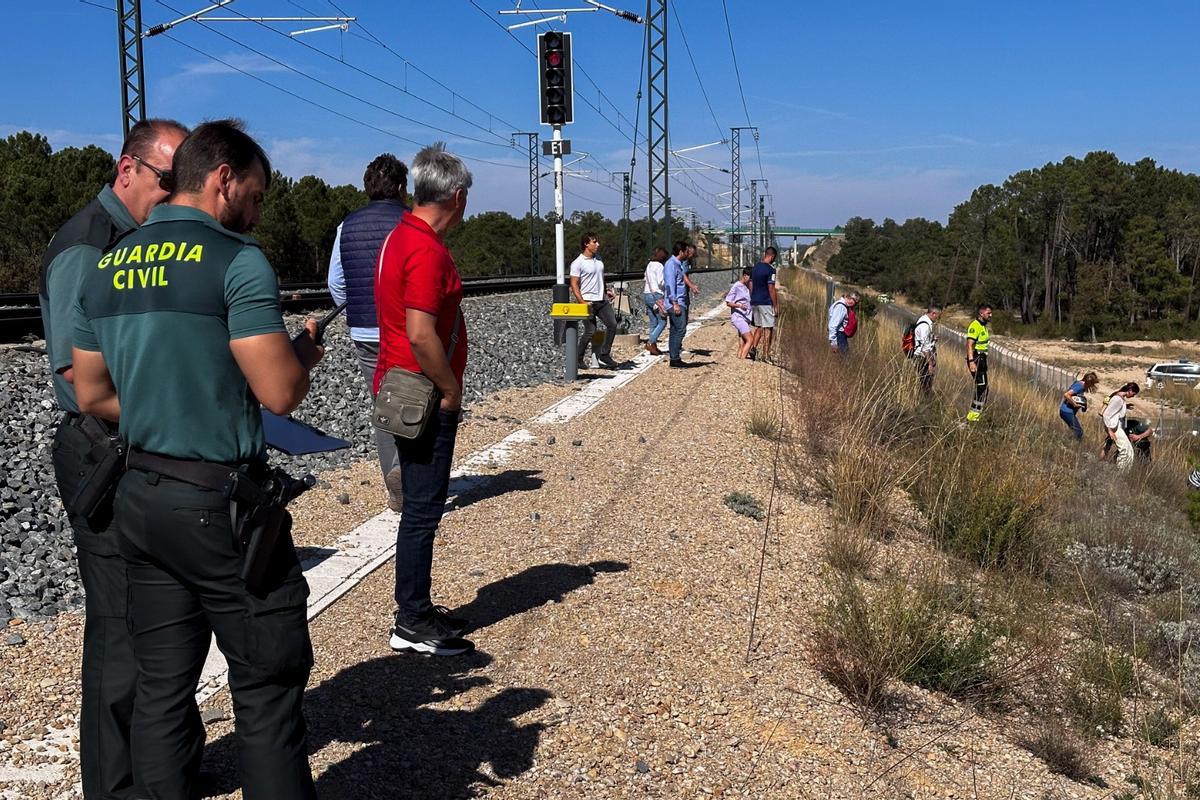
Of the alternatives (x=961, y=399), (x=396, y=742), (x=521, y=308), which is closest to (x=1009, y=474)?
(x=396, y=742)

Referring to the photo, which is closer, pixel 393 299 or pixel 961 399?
pixel 393 299

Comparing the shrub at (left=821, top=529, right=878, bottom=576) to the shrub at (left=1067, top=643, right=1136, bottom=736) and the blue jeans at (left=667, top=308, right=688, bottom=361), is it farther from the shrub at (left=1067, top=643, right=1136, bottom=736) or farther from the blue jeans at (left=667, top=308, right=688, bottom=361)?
the blue jeans at (left=667, top=308, right=688, bottom=361)

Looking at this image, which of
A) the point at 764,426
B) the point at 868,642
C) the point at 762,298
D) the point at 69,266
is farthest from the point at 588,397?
the point at 69,266

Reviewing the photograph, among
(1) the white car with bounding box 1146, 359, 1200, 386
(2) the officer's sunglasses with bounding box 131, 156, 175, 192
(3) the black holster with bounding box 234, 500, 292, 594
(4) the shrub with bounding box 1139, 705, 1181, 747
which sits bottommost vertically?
(1) the white car with bounding box 1146, 359, 1200, 386

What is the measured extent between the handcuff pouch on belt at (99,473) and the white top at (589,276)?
10.7 metres

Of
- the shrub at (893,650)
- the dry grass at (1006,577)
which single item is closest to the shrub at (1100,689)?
the dry grass at (1006,577)

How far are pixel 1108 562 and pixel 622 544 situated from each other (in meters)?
3.49

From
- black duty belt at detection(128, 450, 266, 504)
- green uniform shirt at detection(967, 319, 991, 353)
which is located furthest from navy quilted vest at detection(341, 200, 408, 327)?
green uniform shirt at detection(967, 319, 991, 353)

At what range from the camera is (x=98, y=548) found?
118 inches

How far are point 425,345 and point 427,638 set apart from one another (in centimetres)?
124

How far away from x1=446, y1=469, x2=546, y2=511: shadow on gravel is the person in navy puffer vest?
0.78m

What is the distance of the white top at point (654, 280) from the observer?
16.6 meters

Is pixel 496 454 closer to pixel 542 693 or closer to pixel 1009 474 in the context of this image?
pixel 1009 474

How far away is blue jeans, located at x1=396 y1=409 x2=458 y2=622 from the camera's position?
4434 mm
